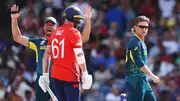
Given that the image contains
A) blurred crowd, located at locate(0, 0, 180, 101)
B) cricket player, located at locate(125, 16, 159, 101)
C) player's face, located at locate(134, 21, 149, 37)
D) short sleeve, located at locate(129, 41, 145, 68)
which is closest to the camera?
short sleeve, located at locate(129, 41, 145, 68)

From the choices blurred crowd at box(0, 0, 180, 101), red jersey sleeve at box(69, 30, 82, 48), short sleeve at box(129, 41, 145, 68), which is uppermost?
red jersey sleeve at box(69, 30, 82, 48)

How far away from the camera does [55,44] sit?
10.9 m

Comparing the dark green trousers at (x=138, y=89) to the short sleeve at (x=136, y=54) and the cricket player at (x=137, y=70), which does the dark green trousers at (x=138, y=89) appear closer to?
the cricket player at (x=137, y=70)

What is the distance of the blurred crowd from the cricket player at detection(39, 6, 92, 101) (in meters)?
5.50

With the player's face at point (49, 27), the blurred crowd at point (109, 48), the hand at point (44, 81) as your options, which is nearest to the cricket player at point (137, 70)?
the hand at point (44, 81)

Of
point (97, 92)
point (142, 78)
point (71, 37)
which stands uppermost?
point (71, 37)

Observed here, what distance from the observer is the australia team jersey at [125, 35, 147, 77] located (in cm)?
1118

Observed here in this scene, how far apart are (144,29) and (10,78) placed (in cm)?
715

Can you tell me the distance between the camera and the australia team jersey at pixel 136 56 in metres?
11.2

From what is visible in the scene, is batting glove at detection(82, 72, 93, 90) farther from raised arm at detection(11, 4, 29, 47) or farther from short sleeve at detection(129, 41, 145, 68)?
raised arm at detection(11, 4, 29, 47)

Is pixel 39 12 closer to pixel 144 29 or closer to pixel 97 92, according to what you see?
pixel 97 92

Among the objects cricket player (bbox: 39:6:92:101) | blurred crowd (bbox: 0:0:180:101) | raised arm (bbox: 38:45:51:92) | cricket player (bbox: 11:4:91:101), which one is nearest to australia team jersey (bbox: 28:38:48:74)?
cricket player (bbox: 11:4:91:101)

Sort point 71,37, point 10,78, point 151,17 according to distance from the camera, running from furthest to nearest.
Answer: point 151,17 → point 10,78 → point 71,37

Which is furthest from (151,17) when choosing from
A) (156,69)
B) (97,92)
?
(97,92)
